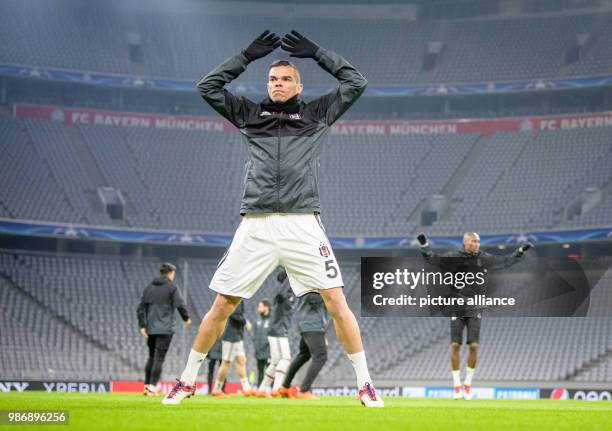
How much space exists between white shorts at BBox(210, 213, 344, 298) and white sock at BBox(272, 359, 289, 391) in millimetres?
9493

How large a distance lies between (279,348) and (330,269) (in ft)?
33.1

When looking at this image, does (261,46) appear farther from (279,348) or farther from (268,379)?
(268,379)

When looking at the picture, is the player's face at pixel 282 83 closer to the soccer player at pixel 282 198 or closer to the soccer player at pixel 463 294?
the soccer player at pixel 282 198

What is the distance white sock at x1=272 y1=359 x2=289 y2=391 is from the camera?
1780cm

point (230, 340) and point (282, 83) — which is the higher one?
point (282, 83)

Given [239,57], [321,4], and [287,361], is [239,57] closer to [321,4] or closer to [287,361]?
[287,361]

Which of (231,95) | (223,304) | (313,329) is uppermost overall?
(231,95)

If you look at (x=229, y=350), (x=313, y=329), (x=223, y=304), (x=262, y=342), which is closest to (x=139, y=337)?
(x=262, y=342)

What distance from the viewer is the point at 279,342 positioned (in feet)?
60.3

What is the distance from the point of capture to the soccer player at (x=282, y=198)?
27.6 ft

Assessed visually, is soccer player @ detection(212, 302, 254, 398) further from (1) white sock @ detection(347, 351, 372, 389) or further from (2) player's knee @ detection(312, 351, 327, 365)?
(1) white sock @ detection(347, 351, 372, 389)

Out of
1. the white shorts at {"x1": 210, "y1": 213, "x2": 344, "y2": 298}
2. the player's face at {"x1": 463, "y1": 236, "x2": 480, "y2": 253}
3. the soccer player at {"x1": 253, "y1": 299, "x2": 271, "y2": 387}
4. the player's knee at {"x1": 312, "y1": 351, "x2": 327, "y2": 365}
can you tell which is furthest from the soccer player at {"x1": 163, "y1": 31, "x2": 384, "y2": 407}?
the soccer player at {"x1": 253, "y1": 299, "x2": 271, "y2": 387}

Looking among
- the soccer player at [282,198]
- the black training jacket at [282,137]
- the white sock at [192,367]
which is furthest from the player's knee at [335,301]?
the white sock at [192,367]

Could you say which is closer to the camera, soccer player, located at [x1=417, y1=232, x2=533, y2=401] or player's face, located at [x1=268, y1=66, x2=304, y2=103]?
player's face, located at [x1=268, y1=66, x2=304, y2=103]
